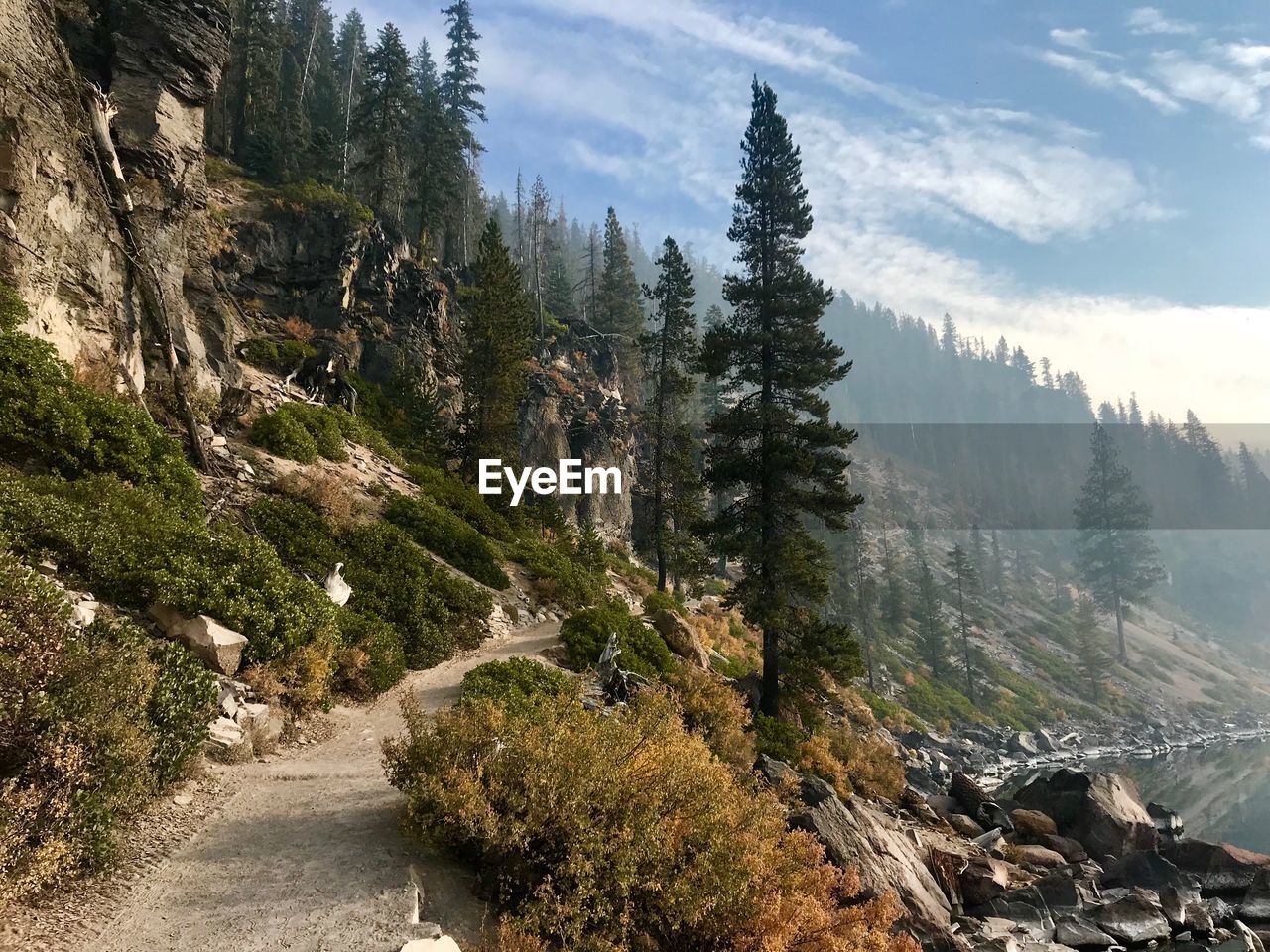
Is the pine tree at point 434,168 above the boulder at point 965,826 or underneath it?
above

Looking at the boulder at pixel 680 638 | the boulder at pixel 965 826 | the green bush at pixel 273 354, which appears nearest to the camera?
the boulder at pixel 965 826

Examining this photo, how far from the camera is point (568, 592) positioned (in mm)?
22562

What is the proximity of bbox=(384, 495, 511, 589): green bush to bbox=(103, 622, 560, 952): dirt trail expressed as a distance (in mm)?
12124

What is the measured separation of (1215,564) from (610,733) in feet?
565

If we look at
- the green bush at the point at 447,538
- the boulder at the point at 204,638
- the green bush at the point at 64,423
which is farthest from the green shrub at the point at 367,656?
the green bush at the point at 447,538

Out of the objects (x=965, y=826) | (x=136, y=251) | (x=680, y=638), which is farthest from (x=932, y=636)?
(x=136, y=251)

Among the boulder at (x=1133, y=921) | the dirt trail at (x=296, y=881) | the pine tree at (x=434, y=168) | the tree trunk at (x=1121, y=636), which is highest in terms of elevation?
the pine tree at (x=434, y=168)

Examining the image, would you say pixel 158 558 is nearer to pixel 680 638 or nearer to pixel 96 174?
pixel 96 174

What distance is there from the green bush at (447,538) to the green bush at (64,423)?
7500 millimetres

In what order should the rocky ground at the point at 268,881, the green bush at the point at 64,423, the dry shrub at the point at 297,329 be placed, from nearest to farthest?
the rocky ground at the point at 268,881, the green bush at the point at 64,423, the dry shrub at the point at 297,329

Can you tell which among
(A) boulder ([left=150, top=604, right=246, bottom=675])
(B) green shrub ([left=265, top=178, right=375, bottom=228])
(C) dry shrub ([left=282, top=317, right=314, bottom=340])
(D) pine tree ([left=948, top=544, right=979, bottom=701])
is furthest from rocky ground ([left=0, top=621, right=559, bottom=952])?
(D) pine tree ([left=948, top=544, right=979, bottom=701])

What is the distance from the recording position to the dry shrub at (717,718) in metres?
12.3

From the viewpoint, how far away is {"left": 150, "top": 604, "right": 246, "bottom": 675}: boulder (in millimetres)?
8781

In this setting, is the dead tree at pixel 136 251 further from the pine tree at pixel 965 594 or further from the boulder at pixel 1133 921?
the pine tree at pixel 965 594
